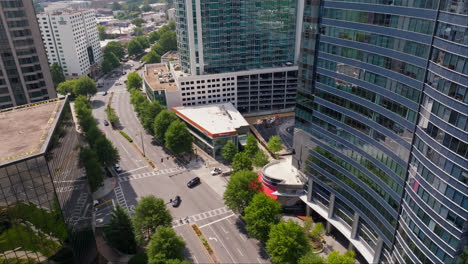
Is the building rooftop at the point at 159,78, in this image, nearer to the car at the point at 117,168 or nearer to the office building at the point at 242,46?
the office building at the point at 242,46

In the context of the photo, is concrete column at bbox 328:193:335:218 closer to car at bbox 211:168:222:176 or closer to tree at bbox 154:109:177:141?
car at bbox 211:168:222:176

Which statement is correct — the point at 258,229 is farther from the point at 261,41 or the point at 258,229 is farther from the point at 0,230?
the point at 261,41

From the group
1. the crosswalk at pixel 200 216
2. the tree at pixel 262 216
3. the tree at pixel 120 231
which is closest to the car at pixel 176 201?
the crosswalk at pixel 200 216

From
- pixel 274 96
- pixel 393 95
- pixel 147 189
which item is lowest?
pixel 147 189

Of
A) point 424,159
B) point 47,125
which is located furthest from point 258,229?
point 47,125

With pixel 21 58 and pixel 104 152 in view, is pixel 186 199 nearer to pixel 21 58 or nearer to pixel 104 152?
pixel 104 152

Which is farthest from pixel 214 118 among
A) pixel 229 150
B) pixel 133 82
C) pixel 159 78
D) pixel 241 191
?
pixel 133 82

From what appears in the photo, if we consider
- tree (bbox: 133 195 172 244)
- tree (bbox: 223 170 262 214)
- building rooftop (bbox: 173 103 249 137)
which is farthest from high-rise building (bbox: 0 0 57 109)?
tree (bbox: 223 170 262 214)
